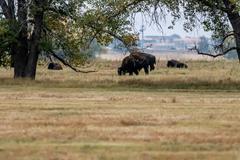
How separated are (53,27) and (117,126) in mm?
22757

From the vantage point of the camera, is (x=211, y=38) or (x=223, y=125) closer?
(x=223, y=125)

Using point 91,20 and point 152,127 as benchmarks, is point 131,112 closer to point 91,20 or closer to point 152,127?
point 152,127

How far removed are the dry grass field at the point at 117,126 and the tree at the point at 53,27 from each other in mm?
8053

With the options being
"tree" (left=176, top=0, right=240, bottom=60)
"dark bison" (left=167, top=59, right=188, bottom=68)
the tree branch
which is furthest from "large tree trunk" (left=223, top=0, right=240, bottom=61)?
"dark bison" (left=167, top=59, right=188, bottom=68)

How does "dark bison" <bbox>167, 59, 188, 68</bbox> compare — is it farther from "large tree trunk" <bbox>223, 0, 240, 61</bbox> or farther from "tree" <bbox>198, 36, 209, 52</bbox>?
"large tree trunk" <bbox>223, 0, 240, 61</bbox>

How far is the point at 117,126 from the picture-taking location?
1513 centimetres

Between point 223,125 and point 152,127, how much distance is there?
61.2 inches

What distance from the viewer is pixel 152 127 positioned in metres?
14.9

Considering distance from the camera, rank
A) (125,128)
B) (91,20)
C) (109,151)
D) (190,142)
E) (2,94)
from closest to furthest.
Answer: (109,151) → (190,142) → (125,128) → (2,94) → (91,20)

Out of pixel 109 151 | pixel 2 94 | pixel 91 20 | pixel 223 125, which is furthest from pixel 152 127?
pixel 91 20

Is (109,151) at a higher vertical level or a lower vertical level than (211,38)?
lower

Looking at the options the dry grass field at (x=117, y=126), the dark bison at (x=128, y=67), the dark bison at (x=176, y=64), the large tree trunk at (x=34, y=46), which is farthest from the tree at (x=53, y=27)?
the dark bison at (x=176, y=64)

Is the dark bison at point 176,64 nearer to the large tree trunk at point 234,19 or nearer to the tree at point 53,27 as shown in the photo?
the tree at point 53,27

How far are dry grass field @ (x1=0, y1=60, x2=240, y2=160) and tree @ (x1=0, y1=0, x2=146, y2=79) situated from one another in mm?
8053
